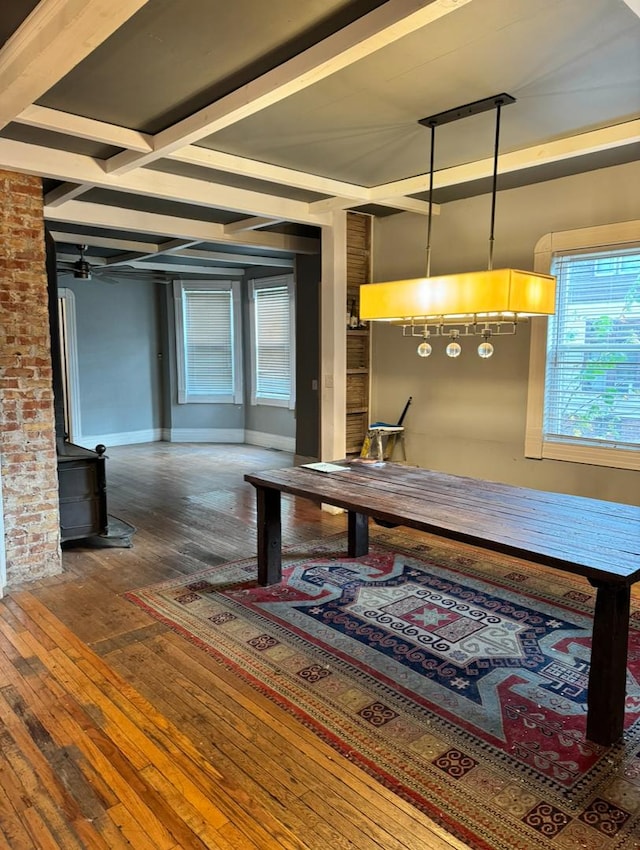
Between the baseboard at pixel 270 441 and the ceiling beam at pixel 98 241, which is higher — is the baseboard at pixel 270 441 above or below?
below

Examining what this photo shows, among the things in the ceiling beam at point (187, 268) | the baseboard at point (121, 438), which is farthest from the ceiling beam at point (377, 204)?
the baseboard at point (121, 438)

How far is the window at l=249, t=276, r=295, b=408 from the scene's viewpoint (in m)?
8.04

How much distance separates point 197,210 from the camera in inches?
191

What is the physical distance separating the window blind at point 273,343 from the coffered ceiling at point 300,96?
3.51 meters

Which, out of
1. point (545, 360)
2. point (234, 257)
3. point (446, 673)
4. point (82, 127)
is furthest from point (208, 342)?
point (446, 673)

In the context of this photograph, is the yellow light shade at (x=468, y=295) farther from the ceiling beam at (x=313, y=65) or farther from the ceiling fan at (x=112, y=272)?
the ceiling fan at (x=112, y=272)

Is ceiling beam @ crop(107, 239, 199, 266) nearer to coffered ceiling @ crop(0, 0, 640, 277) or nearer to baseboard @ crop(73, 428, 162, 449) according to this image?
coffered ceiling @ crop(0, 0, 640, 277)

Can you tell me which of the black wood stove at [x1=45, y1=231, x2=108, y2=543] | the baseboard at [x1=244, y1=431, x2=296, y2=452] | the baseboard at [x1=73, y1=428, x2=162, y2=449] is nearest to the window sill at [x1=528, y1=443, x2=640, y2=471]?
the black wood stove at [x1=45, y1=231, x2=108, y2=543]

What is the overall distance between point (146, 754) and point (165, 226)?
406 centimetres

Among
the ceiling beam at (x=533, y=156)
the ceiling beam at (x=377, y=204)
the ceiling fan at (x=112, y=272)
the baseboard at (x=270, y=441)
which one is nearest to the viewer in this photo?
the ceiling beam at (x=533, y=156)

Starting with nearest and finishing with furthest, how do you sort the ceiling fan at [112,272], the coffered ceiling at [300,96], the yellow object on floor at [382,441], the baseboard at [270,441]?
the coffered ceiling at [300,96]
the yellow object on floor at [382,441]
the ceiling fan at [112,272]
the baseboard at [270,441]

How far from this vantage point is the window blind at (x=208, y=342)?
8.80m

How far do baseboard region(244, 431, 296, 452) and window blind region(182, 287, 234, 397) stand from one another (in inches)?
29.3

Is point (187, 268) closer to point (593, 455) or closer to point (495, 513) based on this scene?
point (593, 455)
